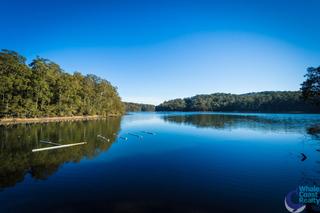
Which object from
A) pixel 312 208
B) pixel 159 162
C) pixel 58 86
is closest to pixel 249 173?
pixel 312 208

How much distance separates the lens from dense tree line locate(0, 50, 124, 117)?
1786 inches

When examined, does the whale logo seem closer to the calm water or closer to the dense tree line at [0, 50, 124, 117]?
the calm water

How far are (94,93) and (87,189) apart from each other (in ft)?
242

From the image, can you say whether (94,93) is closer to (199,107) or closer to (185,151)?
(185,151)

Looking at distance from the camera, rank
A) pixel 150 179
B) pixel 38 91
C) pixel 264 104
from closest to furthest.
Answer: pixel 150 179 < pixel 38 91 < pixel 264 104

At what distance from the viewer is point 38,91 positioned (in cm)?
5147

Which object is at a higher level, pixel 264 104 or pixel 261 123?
pixel 264 104

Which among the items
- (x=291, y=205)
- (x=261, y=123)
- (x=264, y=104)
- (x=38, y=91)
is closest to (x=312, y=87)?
(x=261, y=123)

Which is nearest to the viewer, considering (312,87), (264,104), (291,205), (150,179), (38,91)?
(291,205)

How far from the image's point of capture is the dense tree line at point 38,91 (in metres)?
45.4

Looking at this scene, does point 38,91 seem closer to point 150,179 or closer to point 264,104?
point 150,179

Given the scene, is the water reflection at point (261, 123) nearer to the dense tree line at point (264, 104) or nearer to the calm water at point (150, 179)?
the calm water at point (150, 179)

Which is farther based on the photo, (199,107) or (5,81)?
(199,107)

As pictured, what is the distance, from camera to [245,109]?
517 feet
